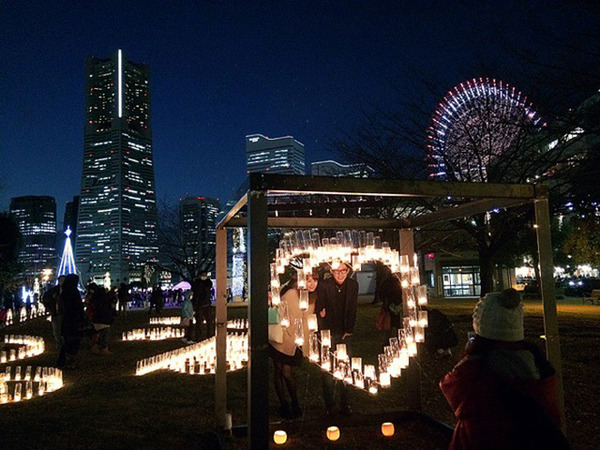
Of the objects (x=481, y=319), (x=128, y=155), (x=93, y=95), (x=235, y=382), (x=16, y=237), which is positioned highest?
(x=93, y=95)

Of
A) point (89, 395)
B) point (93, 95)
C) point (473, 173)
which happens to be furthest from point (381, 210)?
point (93, 95)

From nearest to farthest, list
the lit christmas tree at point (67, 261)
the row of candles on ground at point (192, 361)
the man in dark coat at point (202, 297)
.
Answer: the row of candles on ground at point (192, 361)
the man in dark coat at point (202, 297)
the lit christmas tree at point (67, 261)

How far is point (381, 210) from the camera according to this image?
20.2 metres

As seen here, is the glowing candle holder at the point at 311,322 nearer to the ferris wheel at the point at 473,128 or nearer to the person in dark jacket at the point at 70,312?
the person in dark jacket at the point at 70,312

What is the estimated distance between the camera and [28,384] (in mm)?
7797

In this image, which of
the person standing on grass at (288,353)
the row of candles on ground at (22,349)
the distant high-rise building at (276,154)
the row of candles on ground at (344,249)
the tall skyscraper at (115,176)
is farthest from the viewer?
the tall skyscraper at (115,176)

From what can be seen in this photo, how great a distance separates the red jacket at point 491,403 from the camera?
2266 mm

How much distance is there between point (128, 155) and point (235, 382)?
439 ft

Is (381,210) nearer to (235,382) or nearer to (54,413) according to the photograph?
(235,382)

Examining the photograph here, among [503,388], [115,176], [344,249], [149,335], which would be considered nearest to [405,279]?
[344,249]

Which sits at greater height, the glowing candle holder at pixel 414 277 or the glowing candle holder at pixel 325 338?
the glowing candle holder at pixel 414 277

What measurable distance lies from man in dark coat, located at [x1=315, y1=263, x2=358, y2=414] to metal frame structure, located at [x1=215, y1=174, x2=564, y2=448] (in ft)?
3.16

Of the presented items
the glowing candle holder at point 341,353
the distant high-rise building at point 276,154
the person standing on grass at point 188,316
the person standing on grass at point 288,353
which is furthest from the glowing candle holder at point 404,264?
the distant high-rise building at point 276,154

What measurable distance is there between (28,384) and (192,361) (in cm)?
321
